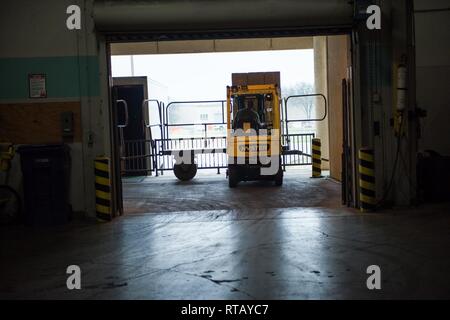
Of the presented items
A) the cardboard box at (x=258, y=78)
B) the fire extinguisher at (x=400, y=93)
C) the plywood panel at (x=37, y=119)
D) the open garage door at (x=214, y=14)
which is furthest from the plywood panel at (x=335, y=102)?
the plywood panel at (x=37, y=119)

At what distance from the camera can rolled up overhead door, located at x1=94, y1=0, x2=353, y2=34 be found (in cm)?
696

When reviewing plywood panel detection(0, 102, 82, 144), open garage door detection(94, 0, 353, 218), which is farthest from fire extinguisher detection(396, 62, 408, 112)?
plywood panel detection(0, 102, 82, 144)

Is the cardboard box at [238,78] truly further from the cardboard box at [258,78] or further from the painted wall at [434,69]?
the painted wall at [434,69]

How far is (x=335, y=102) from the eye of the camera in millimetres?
12133

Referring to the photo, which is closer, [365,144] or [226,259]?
[226,259]

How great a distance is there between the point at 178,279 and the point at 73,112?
396cm

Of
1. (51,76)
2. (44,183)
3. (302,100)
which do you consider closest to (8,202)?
(44,183)

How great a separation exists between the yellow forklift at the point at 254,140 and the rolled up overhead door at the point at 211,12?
159 inches

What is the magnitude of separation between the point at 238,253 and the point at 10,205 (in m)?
3.94

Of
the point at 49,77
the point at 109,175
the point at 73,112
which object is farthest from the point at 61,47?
the point at 109,175

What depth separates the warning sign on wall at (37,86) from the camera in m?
7.36

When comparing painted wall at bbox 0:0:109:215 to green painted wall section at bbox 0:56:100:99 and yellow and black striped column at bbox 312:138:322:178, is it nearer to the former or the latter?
green painted wall section at bbox 0:56:100:99
